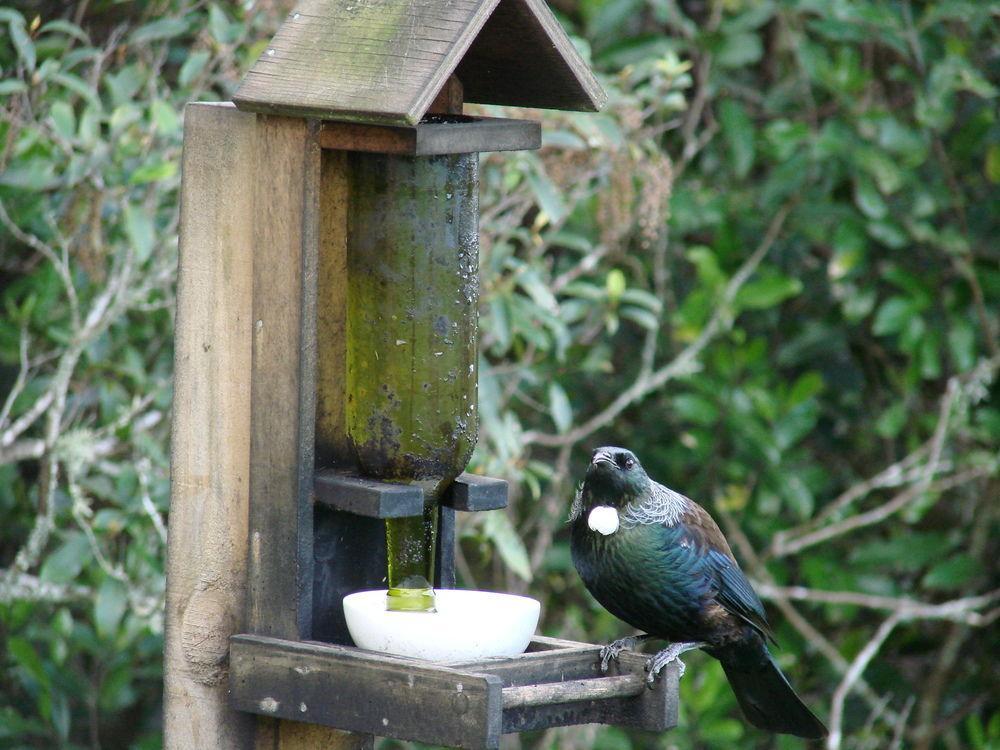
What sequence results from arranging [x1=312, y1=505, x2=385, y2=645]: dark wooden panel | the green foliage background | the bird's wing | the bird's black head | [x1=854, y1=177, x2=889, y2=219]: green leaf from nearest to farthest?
1. [x1=312, y1=505, x2=385, y2=645]: dark wooden panel
2. the bird's black head
3. the bird's wing
4. the green foliage background
5. [x1=854, y1=177, x2=889, y2=219]: green leaf

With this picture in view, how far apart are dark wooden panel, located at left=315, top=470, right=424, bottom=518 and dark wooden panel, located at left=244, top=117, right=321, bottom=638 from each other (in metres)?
0.04

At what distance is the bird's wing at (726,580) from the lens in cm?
333

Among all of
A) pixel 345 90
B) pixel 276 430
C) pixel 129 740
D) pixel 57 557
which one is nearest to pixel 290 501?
pixel 276 430

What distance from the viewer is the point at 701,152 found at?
560 cm

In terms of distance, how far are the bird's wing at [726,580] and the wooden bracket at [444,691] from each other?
2.48ft

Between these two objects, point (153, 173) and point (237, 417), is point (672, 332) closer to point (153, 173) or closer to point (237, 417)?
point (153, 173)

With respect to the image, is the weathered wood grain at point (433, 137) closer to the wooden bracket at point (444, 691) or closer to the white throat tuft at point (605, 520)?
the wooden bracket at point (444, 691)

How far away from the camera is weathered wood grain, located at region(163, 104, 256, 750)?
2.49 meters

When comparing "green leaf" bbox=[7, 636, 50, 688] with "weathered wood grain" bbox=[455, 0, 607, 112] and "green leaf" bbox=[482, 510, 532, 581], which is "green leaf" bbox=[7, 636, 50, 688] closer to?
"green leaf" bbox=[482, 510, 532, 581]

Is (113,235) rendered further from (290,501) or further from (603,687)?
(603,687)

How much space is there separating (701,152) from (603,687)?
3.49 m

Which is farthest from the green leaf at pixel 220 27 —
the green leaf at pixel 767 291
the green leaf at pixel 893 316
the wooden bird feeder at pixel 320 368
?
the green leaf at pixel 893 316

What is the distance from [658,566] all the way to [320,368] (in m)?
1.00

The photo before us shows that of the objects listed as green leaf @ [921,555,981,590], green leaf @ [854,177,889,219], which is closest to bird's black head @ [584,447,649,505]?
green leaf @ [854,177,889,219]
